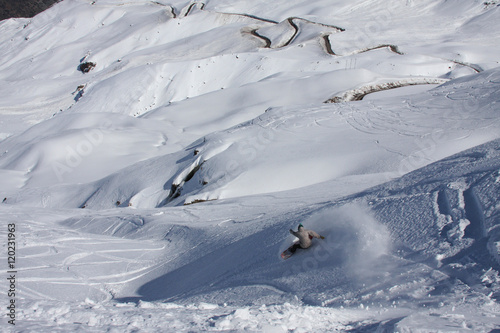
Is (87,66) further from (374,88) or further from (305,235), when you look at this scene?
(305,235)

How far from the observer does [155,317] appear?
3.12m

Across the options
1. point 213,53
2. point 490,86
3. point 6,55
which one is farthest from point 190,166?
point 6,55

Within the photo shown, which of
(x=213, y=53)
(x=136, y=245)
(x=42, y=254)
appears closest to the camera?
(x=42, y=254)

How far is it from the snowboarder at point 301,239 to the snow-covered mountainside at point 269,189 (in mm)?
101

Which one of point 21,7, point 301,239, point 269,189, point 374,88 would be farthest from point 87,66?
point 301,239

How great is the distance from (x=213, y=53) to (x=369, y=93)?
12.6m

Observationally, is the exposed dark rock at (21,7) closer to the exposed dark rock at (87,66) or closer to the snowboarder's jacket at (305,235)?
the exposed dark rock at (87,66)

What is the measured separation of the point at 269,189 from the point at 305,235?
424 centimetres

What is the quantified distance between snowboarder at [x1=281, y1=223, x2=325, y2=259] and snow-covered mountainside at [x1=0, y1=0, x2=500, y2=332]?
0.33ft

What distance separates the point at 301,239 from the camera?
14.4 feet

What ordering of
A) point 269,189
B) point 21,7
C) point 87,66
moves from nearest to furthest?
point 269,189, point 87,66, point 21,7

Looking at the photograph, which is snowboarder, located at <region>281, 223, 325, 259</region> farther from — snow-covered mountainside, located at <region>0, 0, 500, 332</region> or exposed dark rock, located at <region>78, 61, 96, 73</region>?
exposed dark rock, located at <region>78, 61, 96, 73</region>

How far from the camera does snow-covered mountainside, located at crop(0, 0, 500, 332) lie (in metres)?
3.44

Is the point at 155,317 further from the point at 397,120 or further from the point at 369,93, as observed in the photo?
the point at 369,93
